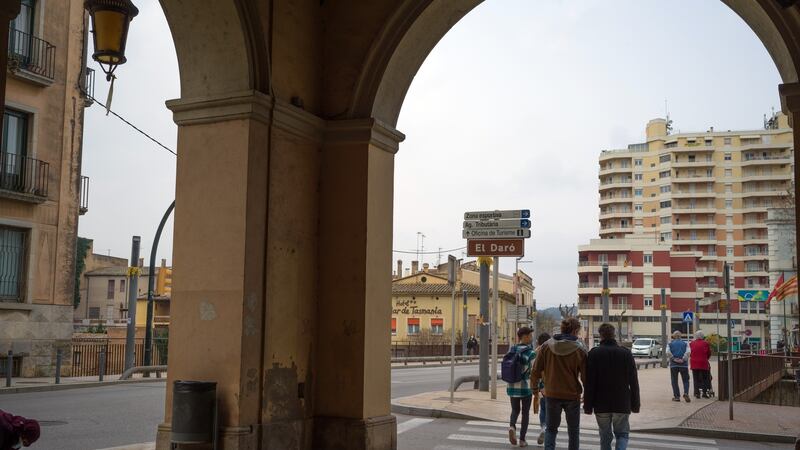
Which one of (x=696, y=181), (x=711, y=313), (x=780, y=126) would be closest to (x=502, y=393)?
(x=711, y=313)

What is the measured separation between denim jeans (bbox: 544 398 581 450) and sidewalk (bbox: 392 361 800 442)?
4.44 meters

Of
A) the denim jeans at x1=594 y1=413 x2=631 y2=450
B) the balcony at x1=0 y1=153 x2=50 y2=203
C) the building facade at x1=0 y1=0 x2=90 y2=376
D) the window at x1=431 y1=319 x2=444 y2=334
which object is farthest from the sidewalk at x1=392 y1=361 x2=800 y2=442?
the window at x1=431 y1=319 x2=444 y2=334

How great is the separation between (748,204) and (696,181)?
6912mm

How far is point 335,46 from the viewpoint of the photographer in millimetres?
8398

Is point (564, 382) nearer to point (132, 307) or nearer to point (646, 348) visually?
point (132, 307)

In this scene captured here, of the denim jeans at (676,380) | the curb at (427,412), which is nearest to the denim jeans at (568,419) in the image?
the curb at (427,412)

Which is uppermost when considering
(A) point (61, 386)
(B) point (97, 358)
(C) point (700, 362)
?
(C) point (700, 362)

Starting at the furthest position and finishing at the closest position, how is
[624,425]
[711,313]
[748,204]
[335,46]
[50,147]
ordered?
[748,204] → [711,313] → [50,147] → [335,46] → [624,425]

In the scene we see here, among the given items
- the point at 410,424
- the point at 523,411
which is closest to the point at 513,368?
the point at 523,411

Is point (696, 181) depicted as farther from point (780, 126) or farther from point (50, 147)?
point (50, 147)

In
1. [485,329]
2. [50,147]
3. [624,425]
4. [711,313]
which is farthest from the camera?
[711,313]

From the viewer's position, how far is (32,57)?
2097cm

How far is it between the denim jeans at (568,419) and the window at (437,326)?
68.0 metres

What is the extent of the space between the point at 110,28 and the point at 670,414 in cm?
1137
